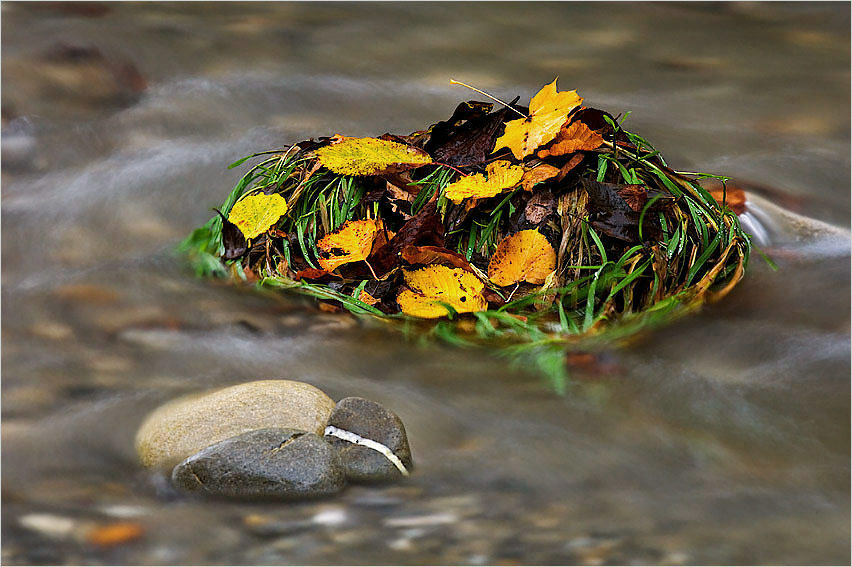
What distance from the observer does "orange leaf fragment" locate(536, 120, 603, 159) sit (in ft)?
8.63

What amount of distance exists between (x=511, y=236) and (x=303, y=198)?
0.68 meters

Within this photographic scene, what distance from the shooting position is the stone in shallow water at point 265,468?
1850mm

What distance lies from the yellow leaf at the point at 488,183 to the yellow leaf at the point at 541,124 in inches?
2.4

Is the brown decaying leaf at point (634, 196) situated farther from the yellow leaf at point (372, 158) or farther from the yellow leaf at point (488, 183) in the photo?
the yellow leaf at point (372, 158)

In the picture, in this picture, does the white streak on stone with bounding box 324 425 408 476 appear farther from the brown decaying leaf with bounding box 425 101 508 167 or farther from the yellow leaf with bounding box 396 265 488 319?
the brown decaying leaf with bounding box 425 101 508 167

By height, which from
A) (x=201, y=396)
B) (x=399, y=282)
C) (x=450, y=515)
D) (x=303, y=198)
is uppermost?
(x=303, y=198)

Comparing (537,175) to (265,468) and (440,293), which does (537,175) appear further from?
(265,468)

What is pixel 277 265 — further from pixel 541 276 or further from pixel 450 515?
pixel 450 515

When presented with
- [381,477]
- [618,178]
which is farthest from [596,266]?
[381,477]

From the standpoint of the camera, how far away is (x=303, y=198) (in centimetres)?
290

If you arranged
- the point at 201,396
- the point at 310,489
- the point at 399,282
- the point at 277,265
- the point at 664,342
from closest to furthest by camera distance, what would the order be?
the point at 310,489 < the point at 201,396 < the point at 664,342 < the point at 399,282 < the point at 277,265

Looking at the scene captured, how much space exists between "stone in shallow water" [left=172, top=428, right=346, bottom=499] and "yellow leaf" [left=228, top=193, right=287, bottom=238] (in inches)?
39.0

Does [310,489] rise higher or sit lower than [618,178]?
lower

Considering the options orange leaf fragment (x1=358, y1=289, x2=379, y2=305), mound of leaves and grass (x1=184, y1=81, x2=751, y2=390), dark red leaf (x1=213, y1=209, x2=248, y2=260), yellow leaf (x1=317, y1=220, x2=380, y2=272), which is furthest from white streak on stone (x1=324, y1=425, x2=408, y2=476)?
dark red leaf (x1=213, y1=209, x2=248, y2=260)
